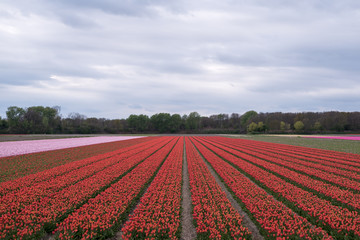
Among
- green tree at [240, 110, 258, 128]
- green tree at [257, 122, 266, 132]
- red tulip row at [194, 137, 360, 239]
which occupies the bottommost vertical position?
red tulip row at [194, 137, 360, 239]

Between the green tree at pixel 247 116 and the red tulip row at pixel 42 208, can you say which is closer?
the red tulip row at pixel 42 208

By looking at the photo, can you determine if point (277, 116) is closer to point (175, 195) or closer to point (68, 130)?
point (68, 130)

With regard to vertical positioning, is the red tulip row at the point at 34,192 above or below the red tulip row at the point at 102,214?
above

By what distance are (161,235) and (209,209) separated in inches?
99.6

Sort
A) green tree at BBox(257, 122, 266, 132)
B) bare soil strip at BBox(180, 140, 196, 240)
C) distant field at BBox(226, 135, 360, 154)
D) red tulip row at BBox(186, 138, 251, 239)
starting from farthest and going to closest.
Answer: green tree at BBox(257, 122, 266, 132)
distant field at BBox(226, 135, 360, 154)
bare soil strip at BBox(180, 140, 196, 240)
red tulip row at BBox(186, 138, 251, 239)

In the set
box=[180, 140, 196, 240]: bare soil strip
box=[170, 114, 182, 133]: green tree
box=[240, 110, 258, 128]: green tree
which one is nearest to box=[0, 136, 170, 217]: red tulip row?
box=[180, 140, 196, 240]: bare soil strip

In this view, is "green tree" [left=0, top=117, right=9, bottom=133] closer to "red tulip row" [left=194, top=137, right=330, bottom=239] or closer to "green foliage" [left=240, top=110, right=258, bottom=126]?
"red tulip row" [left=194, top=137, right=330, bottom=239]

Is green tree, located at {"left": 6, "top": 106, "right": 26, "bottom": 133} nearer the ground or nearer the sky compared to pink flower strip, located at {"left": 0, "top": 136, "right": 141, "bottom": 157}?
nearer the sky

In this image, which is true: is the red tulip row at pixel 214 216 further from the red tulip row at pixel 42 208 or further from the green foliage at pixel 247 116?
the green foliage at pixel 247 116

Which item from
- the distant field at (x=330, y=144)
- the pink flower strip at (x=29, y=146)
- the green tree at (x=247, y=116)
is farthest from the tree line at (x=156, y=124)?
the pink flower strip at (x=29, y=146)

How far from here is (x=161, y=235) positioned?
266 inches

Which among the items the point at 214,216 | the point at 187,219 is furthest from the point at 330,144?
the point at 187,219

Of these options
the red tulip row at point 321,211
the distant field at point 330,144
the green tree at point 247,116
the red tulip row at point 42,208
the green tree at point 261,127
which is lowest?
the distant field at point 330,144

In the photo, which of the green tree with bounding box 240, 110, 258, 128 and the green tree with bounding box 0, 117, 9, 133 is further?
the green tree with bounding box 240, 110, 258, 128
